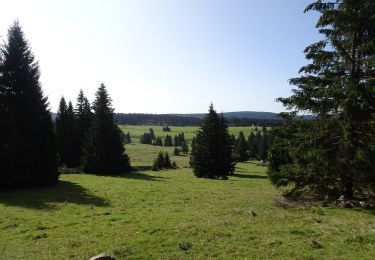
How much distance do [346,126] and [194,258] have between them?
1145cm

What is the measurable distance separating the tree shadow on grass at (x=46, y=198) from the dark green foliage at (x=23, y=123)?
249 centimetres

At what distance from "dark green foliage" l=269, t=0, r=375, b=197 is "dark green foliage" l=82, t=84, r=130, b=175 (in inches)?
1263

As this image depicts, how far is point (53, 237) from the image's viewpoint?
45.4ft

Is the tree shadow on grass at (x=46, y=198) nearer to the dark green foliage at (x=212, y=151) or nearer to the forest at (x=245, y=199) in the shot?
the forest at (x=245, y=199)

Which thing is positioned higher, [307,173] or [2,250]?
[307,173]

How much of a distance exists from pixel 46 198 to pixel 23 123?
10920 mm

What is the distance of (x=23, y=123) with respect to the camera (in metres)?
32.6

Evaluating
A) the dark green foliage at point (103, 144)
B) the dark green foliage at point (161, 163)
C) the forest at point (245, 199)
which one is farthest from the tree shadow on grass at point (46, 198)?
the dark green foliage at point (161, 163)

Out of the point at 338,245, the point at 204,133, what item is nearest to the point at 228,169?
the point at 204,133

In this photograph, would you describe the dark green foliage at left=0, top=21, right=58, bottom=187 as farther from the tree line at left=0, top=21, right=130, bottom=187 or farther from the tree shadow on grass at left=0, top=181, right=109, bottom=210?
the tree shadow on grass at left=0, top=181, right=109, bottom=210

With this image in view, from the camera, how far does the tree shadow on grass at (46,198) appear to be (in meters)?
22.4

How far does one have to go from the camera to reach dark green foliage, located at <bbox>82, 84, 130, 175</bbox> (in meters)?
48.2

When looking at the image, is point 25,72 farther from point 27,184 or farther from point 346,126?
point 346,126

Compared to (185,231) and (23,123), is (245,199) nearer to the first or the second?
(185,231)
